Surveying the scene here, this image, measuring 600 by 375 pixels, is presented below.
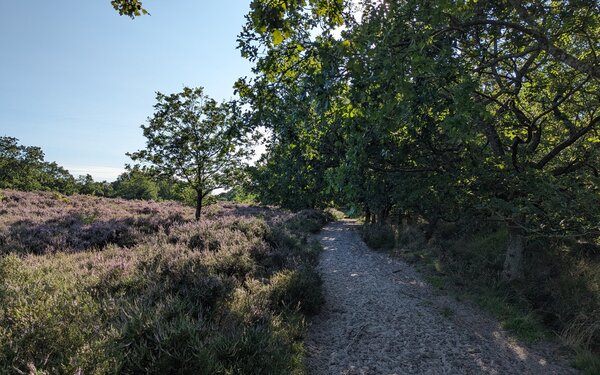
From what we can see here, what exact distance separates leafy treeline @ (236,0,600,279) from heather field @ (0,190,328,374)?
2616mm

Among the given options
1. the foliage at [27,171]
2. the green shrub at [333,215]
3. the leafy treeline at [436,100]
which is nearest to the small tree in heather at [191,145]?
the leafy treeline at [436,100]

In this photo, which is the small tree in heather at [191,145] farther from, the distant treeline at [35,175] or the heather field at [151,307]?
the distant treeline at [35,175]

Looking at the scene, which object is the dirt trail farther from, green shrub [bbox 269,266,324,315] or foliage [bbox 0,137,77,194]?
foliage [bbox 0,137,77,194]

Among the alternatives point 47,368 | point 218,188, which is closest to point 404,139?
point 47,368

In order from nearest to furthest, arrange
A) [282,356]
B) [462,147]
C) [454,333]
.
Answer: [282,356], [454,333], [462,147]

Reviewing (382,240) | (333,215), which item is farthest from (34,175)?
(382,240)

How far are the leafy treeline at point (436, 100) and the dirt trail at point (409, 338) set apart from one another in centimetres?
259

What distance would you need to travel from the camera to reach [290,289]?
7.39 metres

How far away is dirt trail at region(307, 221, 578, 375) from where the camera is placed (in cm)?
585

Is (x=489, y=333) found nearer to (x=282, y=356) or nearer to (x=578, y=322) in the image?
(x=578, y=322)

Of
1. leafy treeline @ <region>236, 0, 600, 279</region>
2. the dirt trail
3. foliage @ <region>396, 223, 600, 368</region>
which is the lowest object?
the dirt trail

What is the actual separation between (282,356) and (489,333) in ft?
17.6

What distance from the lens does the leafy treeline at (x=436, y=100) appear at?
14.4 feet

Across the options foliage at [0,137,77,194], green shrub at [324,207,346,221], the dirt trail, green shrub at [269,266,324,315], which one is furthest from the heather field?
foliage at [0,137,77,194]
